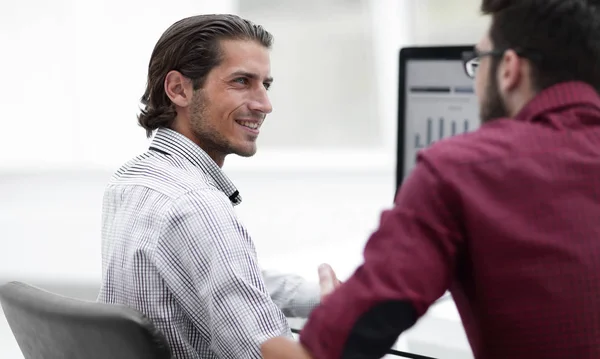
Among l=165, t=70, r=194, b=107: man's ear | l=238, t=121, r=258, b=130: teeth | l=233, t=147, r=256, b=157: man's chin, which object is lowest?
l=233, t=147, r=256, b=157: man's chin

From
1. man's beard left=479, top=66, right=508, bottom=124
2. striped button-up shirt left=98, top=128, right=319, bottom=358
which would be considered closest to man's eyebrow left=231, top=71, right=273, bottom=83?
striped button-up shirt left=98, top=128, right=319, bottom=358

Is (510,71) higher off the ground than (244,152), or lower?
higher

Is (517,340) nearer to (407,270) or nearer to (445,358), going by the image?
(407,270)

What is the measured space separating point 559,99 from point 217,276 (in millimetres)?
580

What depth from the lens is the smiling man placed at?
1.29 metres

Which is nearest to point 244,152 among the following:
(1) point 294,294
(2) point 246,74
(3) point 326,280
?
(2) point 246,74

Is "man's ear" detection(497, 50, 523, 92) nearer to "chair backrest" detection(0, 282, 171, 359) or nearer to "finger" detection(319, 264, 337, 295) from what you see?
"finger" detection(319, 264, 337, 295)

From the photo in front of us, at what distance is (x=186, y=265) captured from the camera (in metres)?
1.33

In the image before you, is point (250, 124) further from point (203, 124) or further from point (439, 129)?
point (439, 129)

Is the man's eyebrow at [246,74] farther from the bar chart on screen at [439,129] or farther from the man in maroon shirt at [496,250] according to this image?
the man in maroon shirt at [496,250]

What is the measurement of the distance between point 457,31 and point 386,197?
0.87 metres

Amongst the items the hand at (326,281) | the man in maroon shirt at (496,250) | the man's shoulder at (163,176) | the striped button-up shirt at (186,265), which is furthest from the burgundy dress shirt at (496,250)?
the man's shoulder at (163,176)

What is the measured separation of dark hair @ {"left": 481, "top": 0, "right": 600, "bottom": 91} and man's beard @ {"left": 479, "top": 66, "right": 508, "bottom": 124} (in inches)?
1.9

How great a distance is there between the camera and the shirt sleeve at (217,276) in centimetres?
127
